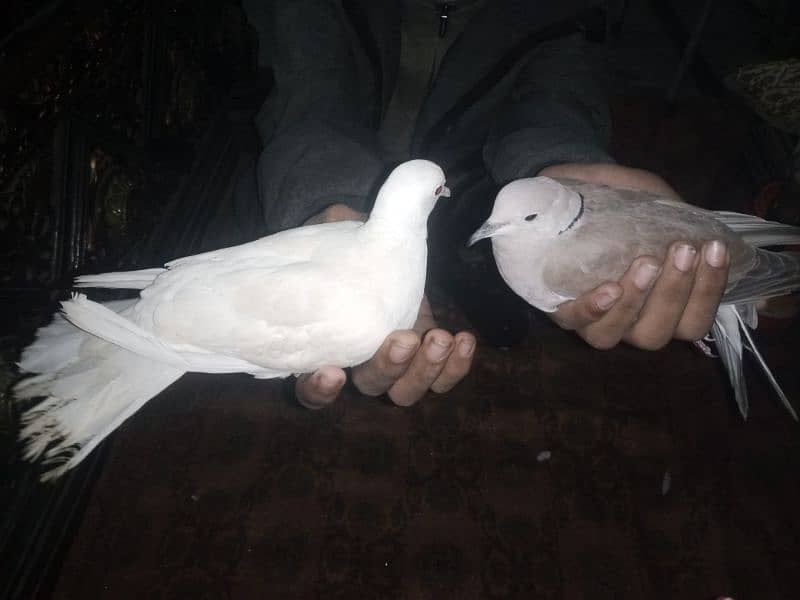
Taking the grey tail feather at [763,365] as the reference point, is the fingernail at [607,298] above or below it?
above

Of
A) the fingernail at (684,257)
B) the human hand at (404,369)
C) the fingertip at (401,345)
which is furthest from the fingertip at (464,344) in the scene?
the fingernail at (684,257)

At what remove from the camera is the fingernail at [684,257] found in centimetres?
102

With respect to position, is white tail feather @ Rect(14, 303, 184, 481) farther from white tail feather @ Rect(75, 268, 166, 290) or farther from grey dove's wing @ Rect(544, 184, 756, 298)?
grey dove's wing @ Rect(544, 184, 756, 298)

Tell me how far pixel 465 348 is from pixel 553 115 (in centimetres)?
80

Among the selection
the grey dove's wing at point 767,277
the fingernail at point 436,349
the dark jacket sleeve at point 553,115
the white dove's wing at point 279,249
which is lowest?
the grey dove's wing at point 767,277

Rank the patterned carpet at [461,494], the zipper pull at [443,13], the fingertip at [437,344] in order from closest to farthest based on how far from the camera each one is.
A: the fingertip at [437,344] < the patterned carpet at [461,494] < the zipper pull at [443,13]

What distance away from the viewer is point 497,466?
1493 millimetres

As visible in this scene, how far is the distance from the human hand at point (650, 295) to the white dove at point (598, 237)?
0.05 metres

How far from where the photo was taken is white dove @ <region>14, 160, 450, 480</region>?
2.98 feet

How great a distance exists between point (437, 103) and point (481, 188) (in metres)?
0.32

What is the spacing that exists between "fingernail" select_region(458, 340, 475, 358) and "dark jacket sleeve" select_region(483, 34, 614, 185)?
0.56 meters

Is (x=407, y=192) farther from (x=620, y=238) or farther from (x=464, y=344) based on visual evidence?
(x=620, y=238)

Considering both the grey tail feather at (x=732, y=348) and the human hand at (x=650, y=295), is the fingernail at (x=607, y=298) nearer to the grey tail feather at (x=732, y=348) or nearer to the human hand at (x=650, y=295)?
the human hand at (x=650, y=295)

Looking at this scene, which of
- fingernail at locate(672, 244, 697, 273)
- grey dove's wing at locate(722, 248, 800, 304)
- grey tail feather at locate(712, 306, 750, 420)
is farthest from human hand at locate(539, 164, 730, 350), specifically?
grey tail feather at locate(712, 306, 750, 420)
